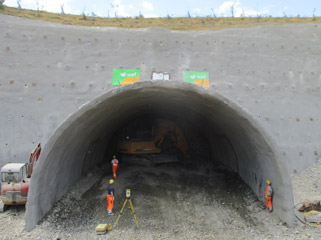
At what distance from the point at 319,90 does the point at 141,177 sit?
37.2ft

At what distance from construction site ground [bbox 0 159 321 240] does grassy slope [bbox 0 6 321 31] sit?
14.7 metres

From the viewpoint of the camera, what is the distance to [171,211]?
29.7 ft

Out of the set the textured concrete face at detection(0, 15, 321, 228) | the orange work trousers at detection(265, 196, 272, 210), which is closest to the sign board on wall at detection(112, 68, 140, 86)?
the textured concrete face at detection(0, 15, 321, 228)

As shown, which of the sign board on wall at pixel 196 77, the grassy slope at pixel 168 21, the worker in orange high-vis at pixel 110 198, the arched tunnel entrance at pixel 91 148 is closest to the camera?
the arched tunnel entrance at pixel 91 148

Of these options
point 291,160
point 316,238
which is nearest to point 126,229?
point 316,238

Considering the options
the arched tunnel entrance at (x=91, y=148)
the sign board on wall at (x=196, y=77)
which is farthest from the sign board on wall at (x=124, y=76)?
the arched tunnel entrance at (x=91, y=148)

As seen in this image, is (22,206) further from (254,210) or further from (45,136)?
(254,210)

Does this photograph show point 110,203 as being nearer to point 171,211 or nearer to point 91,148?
point 171,211

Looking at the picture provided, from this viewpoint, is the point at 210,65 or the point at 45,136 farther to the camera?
the point at 210,65

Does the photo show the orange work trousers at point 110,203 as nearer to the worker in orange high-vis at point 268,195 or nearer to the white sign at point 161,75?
the worker in orange high-vis at point 268,195

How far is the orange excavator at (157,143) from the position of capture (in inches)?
652

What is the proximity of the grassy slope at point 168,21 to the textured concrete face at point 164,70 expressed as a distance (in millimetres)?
6173

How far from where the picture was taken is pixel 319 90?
49.1 feet

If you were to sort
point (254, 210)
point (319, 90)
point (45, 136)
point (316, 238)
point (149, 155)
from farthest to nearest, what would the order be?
point (149, 155) < point (319, 90) < point (45, 136) < point (254, 210) < point (316, 238)
